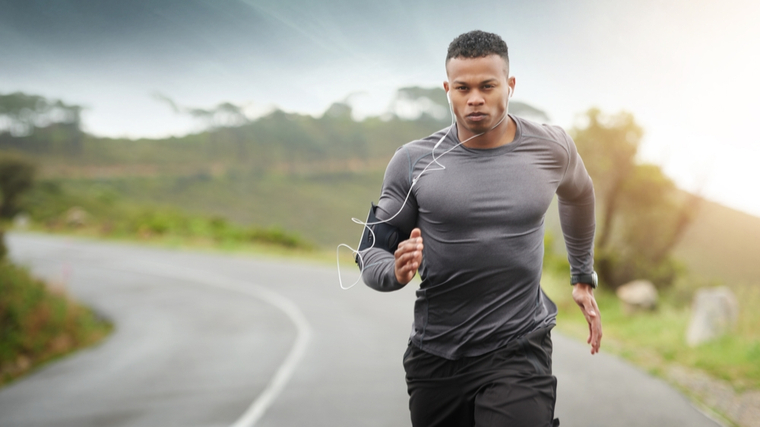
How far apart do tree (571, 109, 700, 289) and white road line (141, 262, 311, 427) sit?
29.5 feet

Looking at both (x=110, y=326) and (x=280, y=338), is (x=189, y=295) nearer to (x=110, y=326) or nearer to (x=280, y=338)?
(x=110, y=326)

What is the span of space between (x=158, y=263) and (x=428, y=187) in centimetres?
2194

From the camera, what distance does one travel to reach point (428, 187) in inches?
98.3

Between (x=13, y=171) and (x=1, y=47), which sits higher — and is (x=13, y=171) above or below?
below

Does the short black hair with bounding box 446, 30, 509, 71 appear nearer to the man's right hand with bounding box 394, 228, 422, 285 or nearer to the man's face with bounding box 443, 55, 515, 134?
the man's face with bounding box 443, 55, 515, 134

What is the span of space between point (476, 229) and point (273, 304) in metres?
13.2

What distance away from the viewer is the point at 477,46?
2400 mm

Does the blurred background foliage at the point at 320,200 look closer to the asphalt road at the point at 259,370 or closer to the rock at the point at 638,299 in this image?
the rock at the point at 638,299

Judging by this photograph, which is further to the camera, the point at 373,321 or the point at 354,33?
the point at 373,321

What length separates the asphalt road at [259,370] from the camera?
690 cm

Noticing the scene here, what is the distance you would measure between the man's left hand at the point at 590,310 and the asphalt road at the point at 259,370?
3.58 meters

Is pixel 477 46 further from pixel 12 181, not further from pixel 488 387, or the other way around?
pixel 12 181

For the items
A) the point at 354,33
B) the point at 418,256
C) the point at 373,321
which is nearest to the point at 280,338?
the point at 373,321

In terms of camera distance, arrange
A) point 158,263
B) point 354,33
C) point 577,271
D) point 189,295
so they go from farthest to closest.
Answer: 1. point 158,263
2. point 189,295
3. point 354,33
4. point 577,271
